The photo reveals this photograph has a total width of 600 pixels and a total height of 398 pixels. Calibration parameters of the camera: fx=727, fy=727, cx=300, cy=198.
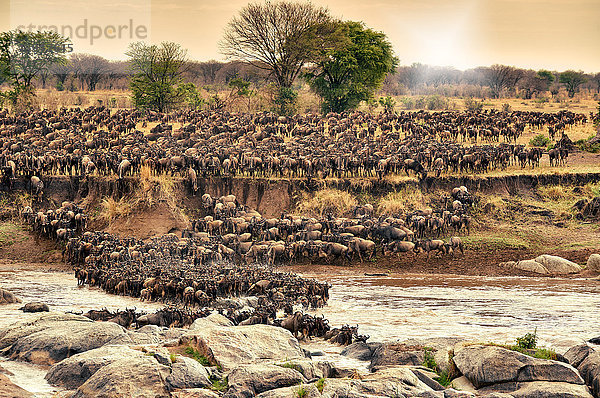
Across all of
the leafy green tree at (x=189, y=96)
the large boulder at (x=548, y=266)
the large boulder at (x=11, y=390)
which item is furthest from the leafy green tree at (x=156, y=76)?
the large boulder at (x=11, y=390)

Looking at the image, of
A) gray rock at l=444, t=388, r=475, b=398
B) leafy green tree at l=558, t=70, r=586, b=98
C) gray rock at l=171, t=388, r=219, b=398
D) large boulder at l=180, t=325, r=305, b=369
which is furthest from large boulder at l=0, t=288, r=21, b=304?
leafy green tree at l=558, t=70, r=586, b=98

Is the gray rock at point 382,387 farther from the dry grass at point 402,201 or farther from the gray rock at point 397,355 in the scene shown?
the dry grass at point 402,201

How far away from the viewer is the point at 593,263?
1118 inches

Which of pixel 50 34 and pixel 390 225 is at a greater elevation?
pixel 50 34

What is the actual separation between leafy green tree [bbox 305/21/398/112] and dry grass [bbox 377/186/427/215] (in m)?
26.4

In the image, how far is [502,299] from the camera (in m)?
23.8

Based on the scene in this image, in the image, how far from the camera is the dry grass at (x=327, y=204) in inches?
1357

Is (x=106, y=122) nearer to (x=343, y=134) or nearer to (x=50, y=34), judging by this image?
(x=343, y=134)

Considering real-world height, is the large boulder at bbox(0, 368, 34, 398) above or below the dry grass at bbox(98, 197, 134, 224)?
below

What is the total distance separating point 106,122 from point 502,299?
33.9 metres

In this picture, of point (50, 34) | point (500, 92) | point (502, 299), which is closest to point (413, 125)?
point (502, 299)

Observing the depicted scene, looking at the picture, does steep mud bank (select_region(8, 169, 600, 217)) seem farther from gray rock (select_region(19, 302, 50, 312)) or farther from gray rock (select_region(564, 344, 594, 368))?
gray rock (select_region(564, 344, 594, 368))

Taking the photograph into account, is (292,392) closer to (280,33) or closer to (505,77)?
(280,33)

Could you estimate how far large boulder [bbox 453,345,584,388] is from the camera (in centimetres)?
1295
